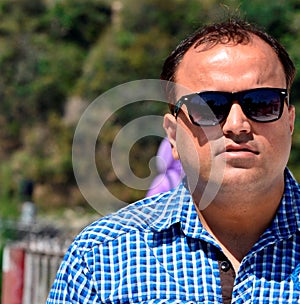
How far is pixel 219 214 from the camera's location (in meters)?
1.71

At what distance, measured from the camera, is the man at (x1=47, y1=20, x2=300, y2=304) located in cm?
164

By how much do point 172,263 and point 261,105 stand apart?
0.38 metres

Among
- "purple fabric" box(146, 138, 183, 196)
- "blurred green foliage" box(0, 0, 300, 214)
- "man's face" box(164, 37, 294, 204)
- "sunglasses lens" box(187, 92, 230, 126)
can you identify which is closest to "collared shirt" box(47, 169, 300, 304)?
"man's face" box(164, 37, 294, 204)

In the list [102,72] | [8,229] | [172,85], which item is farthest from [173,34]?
[172,85]

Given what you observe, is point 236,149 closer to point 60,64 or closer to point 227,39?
point 227,39

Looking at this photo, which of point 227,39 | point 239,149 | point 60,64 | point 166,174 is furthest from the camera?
point 60,64

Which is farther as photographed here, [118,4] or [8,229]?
[118,4]

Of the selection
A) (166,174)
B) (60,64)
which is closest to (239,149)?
(166,174)

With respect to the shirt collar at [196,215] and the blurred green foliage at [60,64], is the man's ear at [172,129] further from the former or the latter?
the blurred green foliage at [60,64]

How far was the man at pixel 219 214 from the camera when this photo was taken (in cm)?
164

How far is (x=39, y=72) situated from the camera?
14.1m

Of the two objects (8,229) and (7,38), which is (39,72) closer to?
(7,38)

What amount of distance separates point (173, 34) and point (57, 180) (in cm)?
334

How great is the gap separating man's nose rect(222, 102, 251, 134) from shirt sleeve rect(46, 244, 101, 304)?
0.41 m
